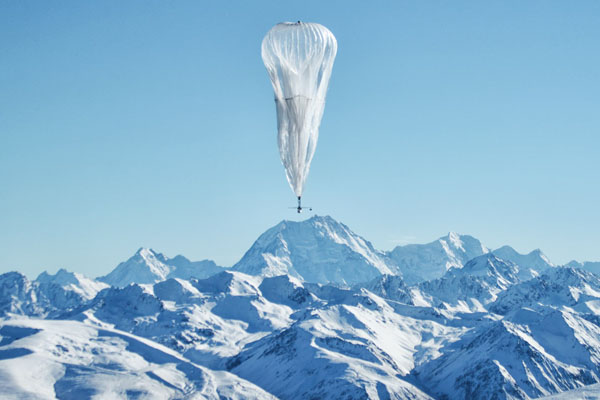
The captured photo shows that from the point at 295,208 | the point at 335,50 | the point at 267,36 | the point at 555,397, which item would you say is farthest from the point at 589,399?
the point at 267,36

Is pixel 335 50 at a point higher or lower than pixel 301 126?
higher

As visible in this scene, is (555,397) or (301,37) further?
(555,397)

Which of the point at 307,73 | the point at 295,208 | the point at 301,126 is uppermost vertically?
the point at 307,73

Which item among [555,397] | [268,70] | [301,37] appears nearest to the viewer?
[301,37]

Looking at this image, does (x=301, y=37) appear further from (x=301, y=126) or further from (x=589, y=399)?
(x=589, y=399)

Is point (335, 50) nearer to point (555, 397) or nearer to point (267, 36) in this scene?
point (267, 36)

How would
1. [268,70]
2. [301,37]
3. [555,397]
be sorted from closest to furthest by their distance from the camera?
[301,37] < [268,70] < [555,397]

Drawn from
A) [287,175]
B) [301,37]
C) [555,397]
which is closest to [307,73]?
[301,37]
